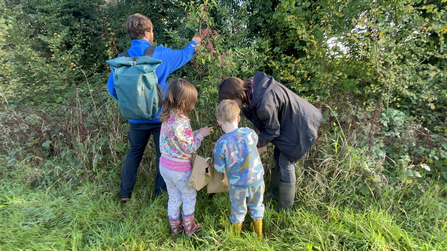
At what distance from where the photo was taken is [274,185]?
8.18 ft

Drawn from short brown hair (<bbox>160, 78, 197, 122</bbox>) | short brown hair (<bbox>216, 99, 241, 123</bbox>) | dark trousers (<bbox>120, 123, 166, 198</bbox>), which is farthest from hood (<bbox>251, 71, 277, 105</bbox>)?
dark trousers (<bbox>120, 123, 166, 198</bbox>)

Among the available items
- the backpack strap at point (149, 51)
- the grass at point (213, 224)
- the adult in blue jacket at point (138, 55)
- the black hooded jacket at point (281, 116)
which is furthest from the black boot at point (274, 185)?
the backpack strap at point (149, 51)

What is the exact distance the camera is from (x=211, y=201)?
2547mm

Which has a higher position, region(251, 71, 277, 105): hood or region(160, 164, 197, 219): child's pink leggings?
region(251, 71, 277, 105): hood

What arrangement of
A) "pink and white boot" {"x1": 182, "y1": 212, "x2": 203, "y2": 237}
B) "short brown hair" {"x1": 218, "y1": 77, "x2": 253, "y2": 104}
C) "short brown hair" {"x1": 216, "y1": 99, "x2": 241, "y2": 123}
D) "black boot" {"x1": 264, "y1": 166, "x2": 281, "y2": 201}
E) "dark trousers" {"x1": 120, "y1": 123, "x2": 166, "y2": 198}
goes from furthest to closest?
"black boot" {"x1": 264, "y1": 166, "x2": 281, "y2": 201} < "dark trousers" {"x1": 120, "y1": 123, "x2": 166, "y2": 198} < "pink and white boot" {"x1": 182, "y1": 212, "x2": 203, "y2": 237} < "short brown hair" {"x1": 218, "y1": 77, "x2": 253, "y2": 104} < "short brown hair" {"x1": 216, "y1": 99, "x2": 241, "y2": 123}

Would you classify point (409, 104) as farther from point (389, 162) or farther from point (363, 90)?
point (389, 162)

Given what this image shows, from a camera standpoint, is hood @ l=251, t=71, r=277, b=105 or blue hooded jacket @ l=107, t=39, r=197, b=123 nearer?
hood @ l=251, t=71, r=277, b=105

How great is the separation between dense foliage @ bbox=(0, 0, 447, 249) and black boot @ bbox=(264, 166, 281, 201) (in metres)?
0.27

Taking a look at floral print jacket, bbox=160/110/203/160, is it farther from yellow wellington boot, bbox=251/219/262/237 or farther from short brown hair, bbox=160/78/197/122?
yellow wellington boot, bbox=251/219/262/237

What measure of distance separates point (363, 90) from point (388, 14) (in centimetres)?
103

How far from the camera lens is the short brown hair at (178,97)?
1840 mm

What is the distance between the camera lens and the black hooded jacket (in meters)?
1.81

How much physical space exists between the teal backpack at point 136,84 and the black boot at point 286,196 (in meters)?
→ 1.52

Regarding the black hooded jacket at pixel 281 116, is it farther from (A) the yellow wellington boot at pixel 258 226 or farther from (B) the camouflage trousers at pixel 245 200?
(A) the yellow wellington boot at pixel 258 226
